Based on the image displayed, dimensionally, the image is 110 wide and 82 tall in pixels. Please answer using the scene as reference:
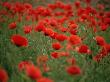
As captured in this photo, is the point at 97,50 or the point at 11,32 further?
the point at 11,32

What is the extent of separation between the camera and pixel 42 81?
257 cm

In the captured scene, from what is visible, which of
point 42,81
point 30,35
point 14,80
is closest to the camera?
point 42,81

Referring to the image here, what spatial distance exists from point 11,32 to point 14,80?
A: 2382 mm

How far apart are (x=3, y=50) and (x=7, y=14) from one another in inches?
100

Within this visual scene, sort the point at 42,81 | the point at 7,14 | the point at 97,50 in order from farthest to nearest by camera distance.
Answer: the point at 7,14, the point at 97,50, the point at 42,81

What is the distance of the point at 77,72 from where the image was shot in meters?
2.92

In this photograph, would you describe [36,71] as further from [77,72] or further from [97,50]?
[97,50]

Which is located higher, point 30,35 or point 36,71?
point 36,71

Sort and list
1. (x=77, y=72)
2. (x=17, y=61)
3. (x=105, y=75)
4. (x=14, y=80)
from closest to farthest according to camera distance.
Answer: (x=77, y=72), (x=14, y=80), (x=17, y=61), (x=105, y=75)

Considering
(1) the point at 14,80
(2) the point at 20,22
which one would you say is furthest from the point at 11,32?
(1) the point at 14,80

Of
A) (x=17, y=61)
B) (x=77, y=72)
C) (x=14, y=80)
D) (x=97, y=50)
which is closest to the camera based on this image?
(x=77, y=72)

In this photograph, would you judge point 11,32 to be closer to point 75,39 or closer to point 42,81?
point 75,39

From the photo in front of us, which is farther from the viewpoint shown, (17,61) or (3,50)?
(3,50)

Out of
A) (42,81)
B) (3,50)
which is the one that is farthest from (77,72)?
(3,50)
